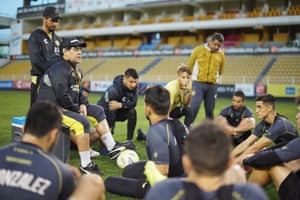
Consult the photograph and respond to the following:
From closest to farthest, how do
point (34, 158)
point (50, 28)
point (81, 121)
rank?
point (34, 158)
point (81, 121)
point (50, 28)

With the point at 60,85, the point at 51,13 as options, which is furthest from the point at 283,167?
the point at 51,13

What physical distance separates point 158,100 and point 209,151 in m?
1.50

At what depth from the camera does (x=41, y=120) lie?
214 cm

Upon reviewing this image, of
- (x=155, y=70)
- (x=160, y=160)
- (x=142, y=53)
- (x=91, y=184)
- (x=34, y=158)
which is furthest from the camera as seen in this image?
(x=142, y=53)

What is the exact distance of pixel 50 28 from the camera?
5.52m

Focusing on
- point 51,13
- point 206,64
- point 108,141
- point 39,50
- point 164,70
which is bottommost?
point 164,70

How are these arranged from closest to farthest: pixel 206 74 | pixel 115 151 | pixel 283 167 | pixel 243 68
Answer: pixel 283 167 < pixel 115 151 < pixel 206 74 < pixel 243 68

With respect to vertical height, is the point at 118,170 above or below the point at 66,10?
below

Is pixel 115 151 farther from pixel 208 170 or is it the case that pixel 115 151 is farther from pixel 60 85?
pixel 208 170

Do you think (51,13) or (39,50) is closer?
(51,13)

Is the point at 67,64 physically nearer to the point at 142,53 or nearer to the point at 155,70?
the point at 155,70

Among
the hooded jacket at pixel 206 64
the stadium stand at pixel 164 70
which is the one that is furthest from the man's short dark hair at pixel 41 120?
the stadium stand at pixel 164 70

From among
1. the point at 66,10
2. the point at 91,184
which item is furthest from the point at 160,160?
the point at 66,10

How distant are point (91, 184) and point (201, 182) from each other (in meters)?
0.93
